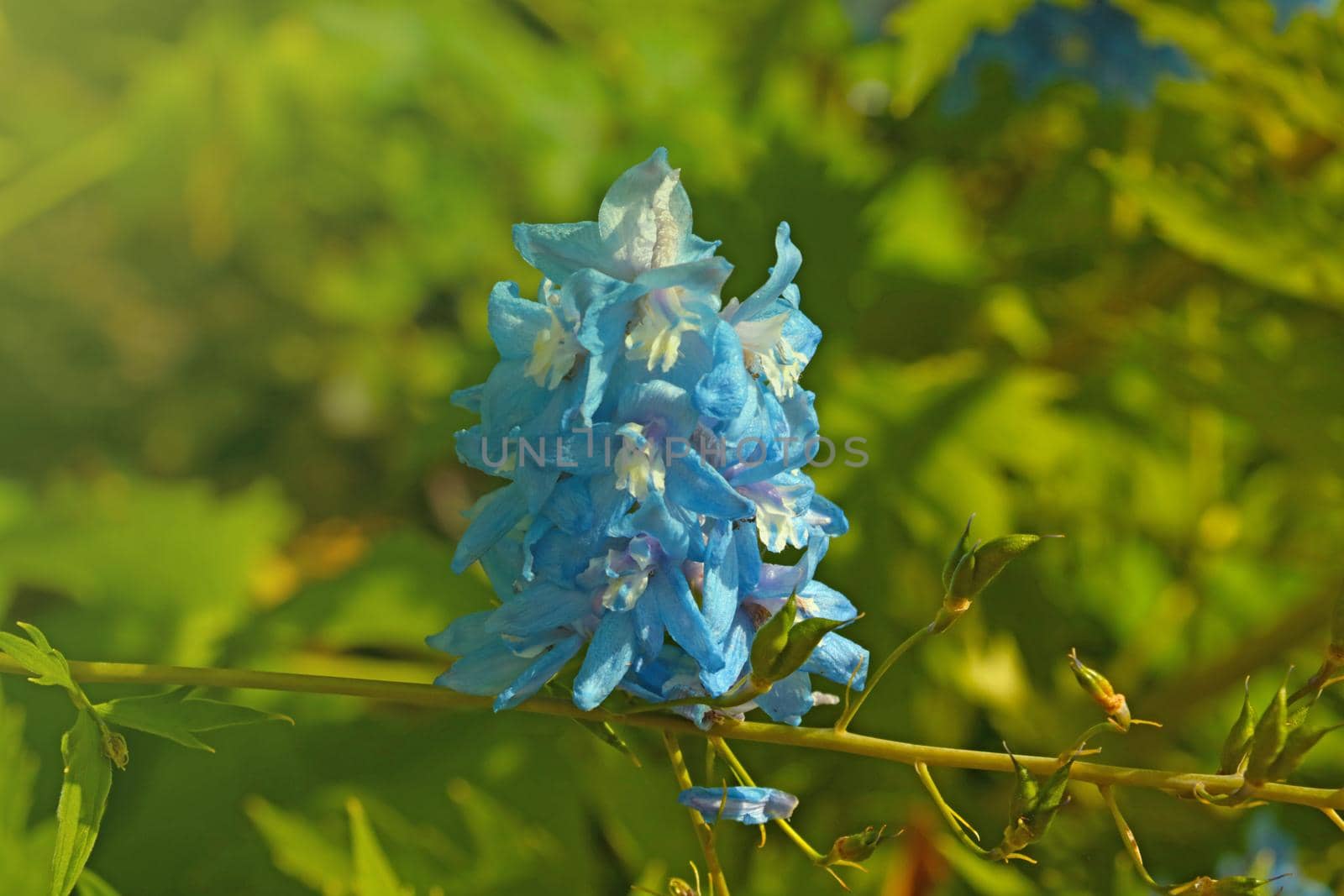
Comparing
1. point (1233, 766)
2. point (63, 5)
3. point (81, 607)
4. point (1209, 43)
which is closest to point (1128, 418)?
point (1209, 43)

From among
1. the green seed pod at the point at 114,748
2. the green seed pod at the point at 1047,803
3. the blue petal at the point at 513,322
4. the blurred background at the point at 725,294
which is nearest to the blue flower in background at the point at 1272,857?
the blurred background at the point at 725,294

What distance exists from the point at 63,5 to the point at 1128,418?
299 centimetres

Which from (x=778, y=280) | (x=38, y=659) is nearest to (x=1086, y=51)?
(x=778, y=280)

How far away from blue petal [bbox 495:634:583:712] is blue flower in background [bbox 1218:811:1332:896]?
1.40m

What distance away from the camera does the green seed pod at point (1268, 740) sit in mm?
840

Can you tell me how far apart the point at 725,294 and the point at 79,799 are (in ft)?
5.52

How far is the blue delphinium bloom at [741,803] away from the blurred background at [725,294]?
71cm

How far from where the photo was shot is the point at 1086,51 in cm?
229

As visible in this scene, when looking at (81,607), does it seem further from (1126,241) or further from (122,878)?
(1126,241)

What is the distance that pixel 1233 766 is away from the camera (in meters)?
0.91

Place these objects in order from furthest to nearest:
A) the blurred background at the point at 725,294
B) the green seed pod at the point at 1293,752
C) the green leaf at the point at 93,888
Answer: the blurred background at the point at 725,294, the green leaf at the point at 93,888, the green seed pod at the point at 1293,752

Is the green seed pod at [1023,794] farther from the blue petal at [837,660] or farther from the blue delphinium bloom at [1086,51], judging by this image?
the blue delphinium bloom at [1086,51]

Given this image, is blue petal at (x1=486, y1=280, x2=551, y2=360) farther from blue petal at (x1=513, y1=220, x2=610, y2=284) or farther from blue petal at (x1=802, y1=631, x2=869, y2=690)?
blue petal at (x1=802, y1=631, x2=869, y2=690)

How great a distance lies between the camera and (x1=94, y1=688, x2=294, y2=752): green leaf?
36.8 inches
